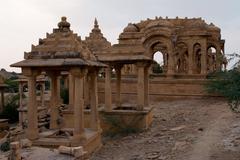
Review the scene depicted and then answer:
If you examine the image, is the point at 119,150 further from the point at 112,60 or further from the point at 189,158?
the point at 112,60

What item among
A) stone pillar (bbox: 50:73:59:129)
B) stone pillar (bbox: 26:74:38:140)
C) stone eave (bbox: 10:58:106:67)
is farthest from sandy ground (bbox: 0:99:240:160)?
stone eave (bbox: 10:58:106:67)

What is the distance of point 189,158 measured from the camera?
11.9 meters

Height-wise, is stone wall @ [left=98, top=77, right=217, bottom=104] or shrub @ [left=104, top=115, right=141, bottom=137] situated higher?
stone wall @ [left=98, top=77, right=217, bottom=104]

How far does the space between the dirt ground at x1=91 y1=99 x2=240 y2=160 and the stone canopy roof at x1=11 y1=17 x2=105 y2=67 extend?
3.25 metres

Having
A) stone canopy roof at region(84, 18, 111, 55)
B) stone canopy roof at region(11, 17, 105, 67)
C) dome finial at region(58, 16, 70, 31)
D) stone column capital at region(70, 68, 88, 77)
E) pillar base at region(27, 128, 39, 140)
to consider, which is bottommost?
pillar base at region(27, 128, 39, 140)

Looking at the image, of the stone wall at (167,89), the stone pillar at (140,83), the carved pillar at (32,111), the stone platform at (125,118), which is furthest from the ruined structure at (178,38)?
the carved pillar at (32,111)

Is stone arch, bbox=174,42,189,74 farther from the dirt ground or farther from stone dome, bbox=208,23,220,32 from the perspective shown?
the dirt ground

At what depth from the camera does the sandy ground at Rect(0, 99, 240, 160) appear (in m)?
12.1

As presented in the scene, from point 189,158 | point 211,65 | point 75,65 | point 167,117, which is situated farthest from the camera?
point 211,65

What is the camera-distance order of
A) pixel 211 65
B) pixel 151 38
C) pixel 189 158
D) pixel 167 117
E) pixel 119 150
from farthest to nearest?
1. pixel 211 65
2. pixel 151 38
3. pixel 167 117
4. pixel 119 150
5. pixel 189 158

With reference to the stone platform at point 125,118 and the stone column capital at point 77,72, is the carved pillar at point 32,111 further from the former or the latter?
the stone platform at point 125,118

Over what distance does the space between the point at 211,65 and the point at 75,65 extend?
2594 centimetres

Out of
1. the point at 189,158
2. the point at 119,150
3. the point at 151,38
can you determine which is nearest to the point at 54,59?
the point at 119,150

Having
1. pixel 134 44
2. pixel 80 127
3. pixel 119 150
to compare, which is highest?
pixel 134 44
